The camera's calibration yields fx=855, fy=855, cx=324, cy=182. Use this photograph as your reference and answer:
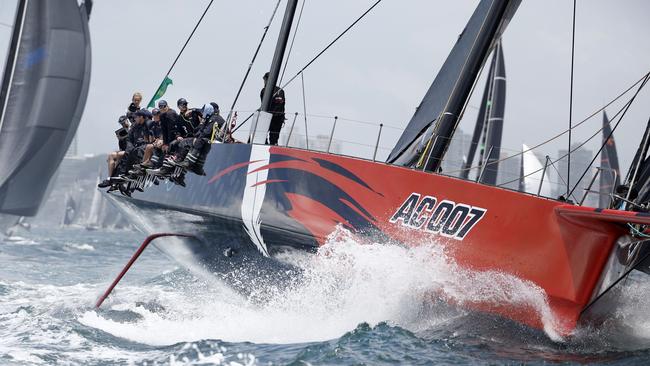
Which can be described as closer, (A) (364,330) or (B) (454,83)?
(A) (364,330)

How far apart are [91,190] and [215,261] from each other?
3597 inches

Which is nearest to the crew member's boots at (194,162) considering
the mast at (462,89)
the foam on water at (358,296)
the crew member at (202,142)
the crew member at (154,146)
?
the crew member at (202,142)

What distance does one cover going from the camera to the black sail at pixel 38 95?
50.0 ft

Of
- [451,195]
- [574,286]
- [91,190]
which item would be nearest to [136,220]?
[451,195]

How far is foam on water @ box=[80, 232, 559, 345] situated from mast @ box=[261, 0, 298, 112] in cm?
A: 178

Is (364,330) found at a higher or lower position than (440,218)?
lower

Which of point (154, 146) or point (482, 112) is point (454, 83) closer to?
point (154, 146)

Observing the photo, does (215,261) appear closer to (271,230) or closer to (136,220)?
(271,230)

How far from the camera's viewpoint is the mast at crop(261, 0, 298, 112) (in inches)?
310

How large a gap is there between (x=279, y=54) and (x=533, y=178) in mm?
2757

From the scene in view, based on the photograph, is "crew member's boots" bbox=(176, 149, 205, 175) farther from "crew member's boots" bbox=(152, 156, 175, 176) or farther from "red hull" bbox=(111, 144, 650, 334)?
"red hull" bbox=(111, 144, 650, 334)

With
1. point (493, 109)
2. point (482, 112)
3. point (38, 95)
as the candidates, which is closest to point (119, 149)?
point (38, 95)

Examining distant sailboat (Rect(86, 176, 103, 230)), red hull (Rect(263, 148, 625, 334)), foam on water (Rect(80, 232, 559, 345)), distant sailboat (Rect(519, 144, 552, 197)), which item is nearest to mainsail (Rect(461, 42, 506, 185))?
distant sailboat (Rect(519, 144, 552, 197))

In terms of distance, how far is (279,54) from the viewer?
800 cm
